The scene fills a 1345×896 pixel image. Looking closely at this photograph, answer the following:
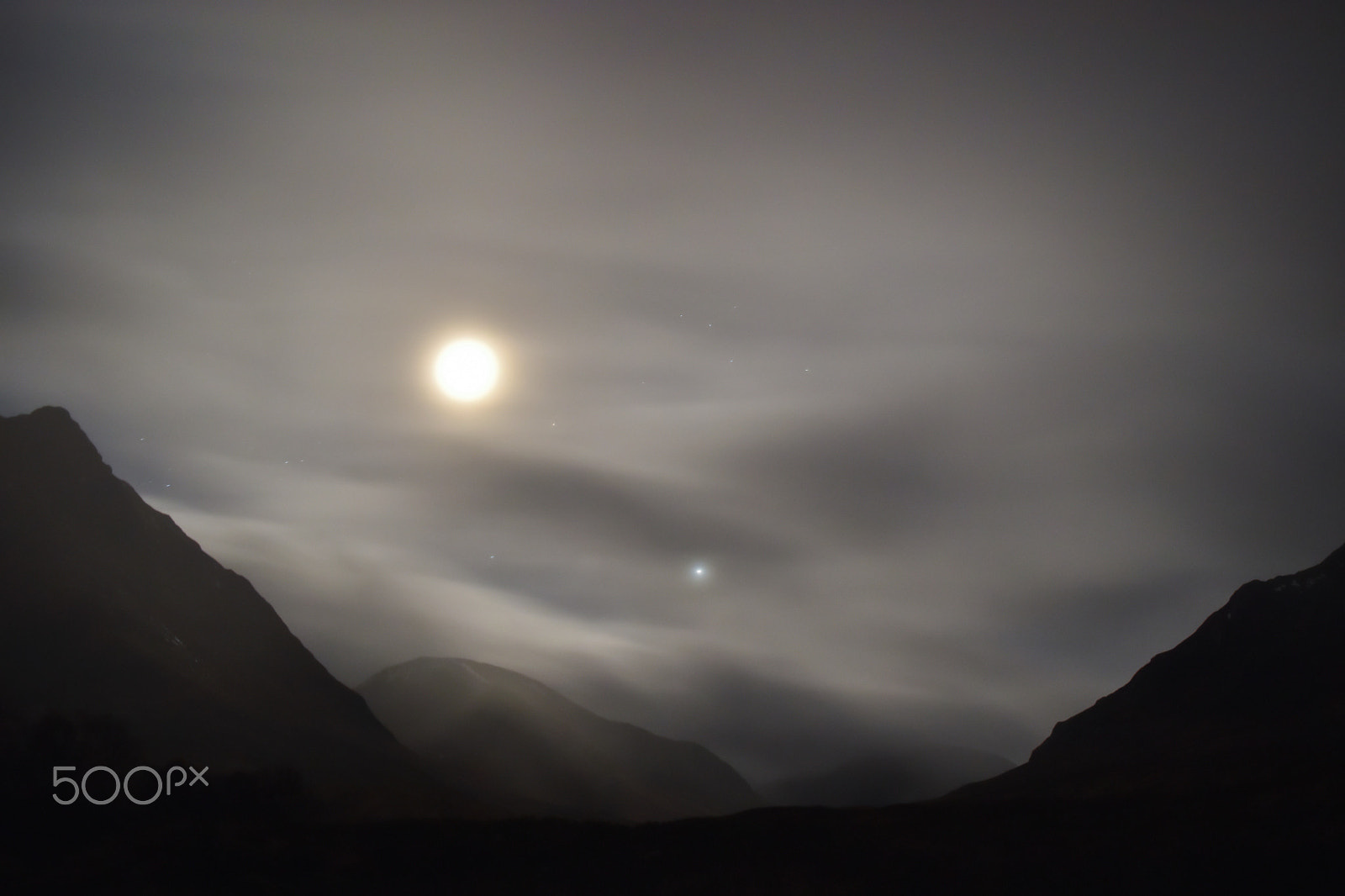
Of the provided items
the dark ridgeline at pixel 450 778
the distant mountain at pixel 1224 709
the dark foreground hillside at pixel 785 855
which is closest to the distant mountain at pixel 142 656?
the dark ridgeline at pixel 450 778

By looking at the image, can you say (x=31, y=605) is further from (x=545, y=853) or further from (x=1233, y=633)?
(x=1233, y=633)

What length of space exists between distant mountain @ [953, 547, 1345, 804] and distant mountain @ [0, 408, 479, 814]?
357 feet

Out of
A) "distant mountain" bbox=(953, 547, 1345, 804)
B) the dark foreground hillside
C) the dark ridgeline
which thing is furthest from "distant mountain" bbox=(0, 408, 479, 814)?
"distant mountain" bbox=(953, 547, 1345, 804)

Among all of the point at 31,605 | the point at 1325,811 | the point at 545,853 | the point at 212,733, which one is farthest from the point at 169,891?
the point at 31,605

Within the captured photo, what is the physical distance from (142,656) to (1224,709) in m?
190

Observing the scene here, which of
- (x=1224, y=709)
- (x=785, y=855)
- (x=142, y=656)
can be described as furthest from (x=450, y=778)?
(x=1224, y=709)

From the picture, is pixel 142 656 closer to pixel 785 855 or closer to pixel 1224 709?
pixel 785 855

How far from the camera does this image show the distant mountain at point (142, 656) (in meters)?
119

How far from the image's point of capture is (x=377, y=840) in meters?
64.8

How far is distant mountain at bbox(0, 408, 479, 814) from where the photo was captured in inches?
4673

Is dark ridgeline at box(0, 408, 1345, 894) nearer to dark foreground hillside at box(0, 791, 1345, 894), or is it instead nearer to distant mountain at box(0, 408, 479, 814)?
dark foreground hillside at box(0, 791, 1345, 894)

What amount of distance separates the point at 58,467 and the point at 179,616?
43.7 metres

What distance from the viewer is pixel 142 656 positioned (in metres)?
139

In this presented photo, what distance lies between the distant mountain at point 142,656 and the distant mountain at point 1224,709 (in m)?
109
